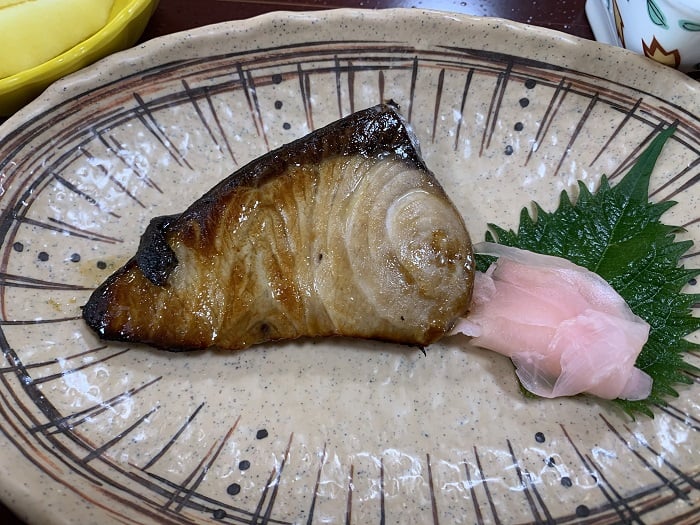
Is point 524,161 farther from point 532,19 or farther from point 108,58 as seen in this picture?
point 108,58

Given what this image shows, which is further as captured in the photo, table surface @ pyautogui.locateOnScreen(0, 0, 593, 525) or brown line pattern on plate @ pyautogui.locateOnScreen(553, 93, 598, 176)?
table surface @ pyautogui.locateOnScreen(0, 0, 593, 525)

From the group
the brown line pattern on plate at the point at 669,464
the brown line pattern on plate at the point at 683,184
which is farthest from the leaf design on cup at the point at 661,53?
the brown line pattern on plate at the point at 669,464

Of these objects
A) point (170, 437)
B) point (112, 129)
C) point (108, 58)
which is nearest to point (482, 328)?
point (170, 437)

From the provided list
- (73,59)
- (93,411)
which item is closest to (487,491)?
(93,411)

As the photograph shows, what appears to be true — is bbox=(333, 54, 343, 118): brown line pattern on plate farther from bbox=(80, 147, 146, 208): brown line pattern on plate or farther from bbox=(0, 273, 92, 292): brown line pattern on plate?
bbox=(0, 273, 92, 292): brown line pattern on plate

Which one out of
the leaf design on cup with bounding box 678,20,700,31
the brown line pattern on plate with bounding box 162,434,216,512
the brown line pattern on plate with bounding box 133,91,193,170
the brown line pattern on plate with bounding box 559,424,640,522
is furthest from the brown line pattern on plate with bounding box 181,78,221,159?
the leaf design on cup with bounding box 678,20,700,31

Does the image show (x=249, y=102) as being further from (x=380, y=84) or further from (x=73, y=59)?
(x=73, y=59)
